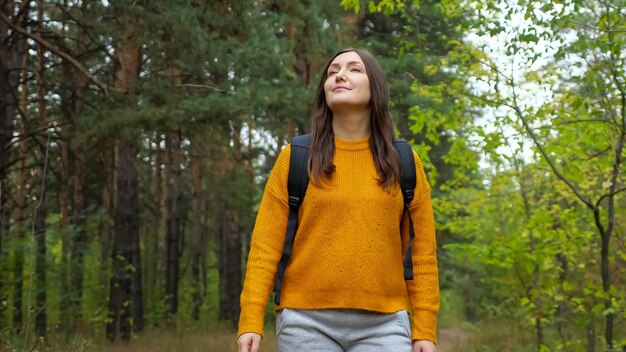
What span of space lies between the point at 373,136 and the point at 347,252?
1.78 ft

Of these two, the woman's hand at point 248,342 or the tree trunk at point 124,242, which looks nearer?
the woman's hand at point 248,342

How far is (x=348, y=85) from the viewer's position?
3.25 meters

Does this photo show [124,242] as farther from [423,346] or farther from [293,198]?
[423,346]

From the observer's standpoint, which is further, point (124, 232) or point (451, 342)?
point (451, 342)

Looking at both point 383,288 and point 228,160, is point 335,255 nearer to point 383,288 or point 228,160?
point 383,288

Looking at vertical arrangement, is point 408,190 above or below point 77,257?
above

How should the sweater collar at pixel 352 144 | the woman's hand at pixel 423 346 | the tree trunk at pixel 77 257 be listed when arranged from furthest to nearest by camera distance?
the tree trunk at pixel 77 257 < the sweater collar at pixel 352 144 < the woman's hand at pixel 423 346

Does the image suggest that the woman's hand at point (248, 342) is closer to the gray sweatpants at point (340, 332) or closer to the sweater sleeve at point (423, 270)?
the gray sweatpants at point (340, 332)

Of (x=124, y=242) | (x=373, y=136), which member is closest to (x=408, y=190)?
(x=373, y=136)

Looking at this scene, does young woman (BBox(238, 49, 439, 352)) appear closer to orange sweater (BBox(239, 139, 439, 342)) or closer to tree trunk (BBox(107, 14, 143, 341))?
orange sweater (BBox(239, 139, 439, 342))

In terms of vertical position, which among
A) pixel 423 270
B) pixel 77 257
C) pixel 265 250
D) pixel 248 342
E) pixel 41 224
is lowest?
pixel 77 257

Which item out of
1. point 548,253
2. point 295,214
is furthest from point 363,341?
point 548,253

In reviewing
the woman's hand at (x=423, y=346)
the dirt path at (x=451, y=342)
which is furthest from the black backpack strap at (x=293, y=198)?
the dirt path at (x=451, y=342)

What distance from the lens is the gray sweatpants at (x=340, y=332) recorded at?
2.96 m
